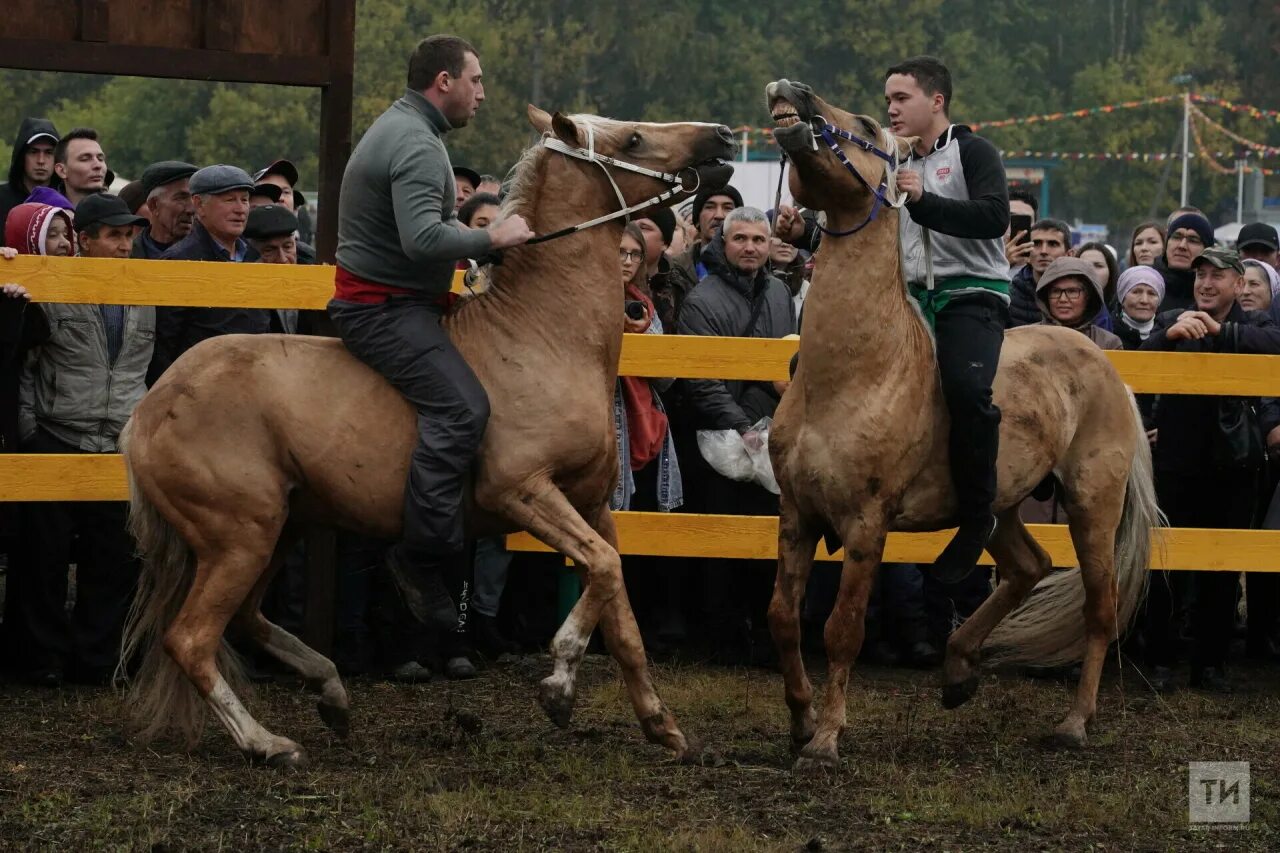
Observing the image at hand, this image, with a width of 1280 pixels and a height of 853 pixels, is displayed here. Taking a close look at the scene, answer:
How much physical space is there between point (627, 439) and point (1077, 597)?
228 centimetres

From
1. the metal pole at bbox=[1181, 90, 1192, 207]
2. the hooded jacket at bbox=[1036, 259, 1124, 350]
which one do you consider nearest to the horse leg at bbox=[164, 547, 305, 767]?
the hooded jacket at bbox=[1036, 259, 1124, 350]

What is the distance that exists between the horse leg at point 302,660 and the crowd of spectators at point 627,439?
1.25 m

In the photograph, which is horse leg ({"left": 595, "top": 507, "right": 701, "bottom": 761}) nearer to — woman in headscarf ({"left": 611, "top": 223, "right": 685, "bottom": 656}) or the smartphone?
woman in headscarf ({"left": 611, "top": 223, "right": 685, "bottom": 656})

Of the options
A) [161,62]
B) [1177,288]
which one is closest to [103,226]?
[161,62]

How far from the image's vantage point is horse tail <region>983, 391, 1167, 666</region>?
8.03m

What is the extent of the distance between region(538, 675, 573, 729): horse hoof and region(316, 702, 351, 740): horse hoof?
0.97m

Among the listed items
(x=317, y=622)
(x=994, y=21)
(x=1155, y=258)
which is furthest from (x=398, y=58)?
(x=317, y=622)

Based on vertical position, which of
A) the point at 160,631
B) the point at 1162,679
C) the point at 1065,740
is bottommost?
the point at 1162,679

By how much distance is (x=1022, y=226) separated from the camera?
10875 millimetres

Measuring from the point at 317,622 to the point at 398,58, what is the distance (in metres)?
39.3

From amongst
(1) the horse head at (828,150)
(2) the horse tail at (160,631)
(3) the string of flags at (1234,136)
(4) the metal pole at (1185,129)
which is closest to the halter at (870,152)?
(1) the horse head at (828,150)

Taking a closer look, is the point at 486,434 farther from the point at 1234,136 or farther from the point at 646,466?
the point at 1234,136

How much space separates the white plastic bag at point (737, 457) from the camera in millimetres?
9094

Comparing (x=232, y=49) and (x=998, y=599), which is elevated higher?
(x=232, y=49)
